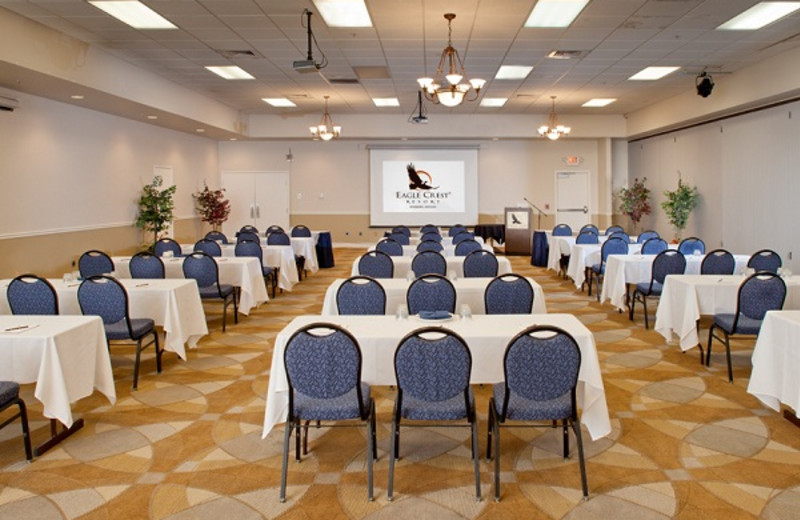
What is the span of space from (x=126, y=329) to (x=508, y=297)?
11.6 ft

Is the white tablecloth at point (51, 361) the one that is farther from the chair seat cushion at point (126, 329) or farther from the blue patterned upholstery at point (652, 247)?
the blue patterned upholstery at point (652, 247)

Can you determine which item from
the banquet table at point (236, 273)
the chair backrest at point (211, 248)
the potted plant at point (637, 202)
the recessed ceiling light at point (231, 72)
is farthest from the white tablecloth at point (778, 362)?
the potted plant at point (637, 202)

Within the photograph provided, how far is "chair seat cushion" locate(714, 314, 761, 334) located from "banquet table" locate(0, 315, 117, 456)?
5489mm

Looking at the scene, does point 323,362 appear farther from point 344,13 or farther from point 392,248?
point 392,248

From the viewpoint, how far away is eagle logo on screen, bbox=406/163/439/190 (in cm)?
1923

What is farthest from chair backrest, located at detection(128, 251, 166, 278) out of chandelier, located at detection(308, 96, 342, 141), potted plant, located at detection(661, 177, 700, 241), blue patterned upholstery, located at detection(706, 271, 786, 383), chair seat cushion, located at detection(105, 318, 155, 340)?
potted plant, located at detection(661, 177, 700, 241)

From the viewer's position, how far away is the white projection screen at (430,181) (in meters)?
19.2

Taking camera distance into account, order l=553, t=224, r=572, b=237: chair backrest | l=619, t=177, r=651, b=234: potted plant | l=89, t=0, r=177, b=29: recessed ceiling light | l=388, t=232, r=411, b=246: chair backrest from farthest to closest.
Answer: l=619, t=177, r=651, b=234: potted plant, l=553, t=224, r=572, b=237: chair backrest, l=388, t=232, r=411, b=246: chair backrest, l=89, t=0, r=177, b=29: recessed ceiling light

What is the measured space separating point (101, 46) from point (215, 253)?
3.62 metres

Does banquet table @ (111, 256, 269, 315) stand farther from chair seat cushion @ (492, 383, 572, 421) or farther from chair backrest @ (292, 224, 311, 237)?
chair seat cushion @ (492, 383, 572, 421)

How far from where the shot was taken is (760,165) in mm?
12234

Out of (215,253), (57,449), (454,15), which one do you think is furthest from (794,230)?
(57,449)

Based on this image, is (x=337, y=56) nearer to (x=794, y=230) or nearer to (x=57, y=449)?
(x=57, y=449)

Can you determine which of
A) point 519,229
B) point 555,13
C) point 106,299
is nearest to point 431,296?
point 106,299
